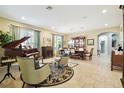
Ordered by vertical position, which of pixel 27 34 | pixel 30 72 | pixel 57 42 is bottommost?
pixel 30 72

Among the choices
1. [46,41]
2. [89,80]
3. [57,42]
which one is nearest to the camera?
[89,80]

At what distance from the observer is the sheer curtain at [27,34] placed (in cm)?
636

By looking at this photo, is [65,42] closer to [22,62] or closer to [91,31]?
[91,31]

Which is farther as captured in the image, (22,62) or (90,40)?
(90,40)

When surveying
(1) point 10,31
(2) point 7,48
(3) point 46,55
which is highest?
(1) point 10,31

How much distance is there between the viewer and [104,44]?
12797mm

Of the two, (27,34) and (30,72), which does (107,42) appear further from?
(30,72)

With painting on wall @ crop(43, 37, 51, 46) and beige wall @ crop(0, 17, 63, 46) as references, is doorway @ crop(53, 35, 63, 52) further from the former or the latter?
painting on wall @ crop(43, 37, 51, 46)

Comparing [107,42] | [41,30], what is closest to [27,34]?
[41,30]

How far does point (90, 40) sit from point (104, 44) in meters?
3.19

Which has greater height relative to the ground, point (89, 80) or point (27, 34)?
point (27, 34)

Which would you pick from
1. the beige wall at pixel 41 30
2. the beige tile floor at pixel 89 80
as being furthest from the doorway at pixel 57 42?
the beige tile floor at pixel 89 80

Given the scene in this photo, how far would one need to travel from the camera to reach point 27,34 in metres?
7.52

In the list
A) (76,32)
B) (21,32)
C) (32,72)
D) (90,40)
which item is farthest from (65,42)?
(32,72)
